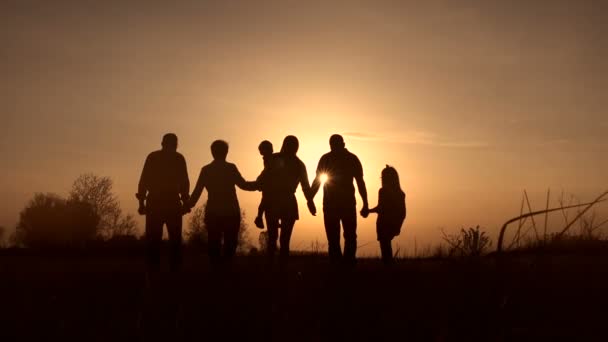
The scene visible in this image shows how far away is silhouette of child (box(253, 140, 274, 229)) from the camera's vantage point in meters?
9.85

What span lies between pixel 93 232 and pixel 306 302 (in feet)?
143

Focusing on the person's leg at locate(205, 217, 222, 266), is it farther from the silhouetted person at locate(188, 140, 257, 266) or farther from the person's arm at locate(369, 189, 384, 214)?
the person's arm at locate(369, 189, 384, 214)

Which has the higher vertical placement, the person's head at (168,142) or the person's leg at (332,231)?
the person's head at (168,142)

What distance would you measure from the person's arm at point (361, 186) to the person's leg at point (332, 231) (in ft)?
2.17

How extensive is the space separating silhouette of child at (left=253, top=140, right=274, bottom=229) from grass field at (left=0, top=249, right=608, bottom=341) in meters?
2.24

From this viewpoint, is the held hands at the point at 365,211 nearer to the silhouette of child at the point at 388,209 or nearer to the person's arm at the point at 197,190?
the silhouette of child at the point at 388,209

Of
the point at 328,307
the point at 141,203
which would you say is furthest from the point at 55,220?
the point at 328,307

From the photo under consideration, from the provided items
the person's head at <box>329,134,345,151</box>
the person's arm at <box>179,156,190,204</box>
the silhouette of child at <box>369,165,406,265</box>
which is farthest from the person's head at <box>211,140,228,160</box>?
the silhouette of child at <box>369,165,406,265</box>

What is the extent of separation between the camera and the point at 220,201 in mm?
9523

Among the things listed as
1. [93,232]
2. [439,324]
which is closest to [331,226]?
[439,324]

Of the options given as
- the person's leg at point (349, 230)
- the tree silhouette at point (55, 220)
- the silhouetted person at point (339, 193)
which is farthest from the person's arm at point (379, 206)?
the tree silhouette at point (55, 220)

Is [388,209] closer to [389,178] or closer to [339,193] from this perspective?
[389,178]

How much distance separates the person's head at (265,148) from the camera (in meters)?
10.1

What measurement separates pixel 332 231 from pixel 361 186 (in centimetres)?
107
